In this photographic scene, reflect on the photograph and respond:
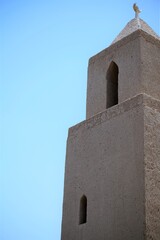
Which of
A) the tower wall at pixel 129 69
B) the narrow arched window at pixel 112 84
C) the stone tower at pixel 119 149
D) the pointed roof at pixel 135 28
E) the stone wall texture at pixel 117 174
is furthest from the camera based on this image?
the pointed roof at pixel 135 28

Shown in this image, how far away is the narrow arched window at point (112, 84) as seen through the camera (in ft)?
30.4

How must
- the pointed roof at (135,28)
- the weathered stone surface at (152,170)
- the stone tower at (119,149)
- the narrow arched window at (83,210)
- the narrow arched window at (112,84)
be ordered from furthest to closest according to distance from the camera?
the pointed roof at (135,28) < the narrow arched window at (112,84) < the narrow arched window at (83,210) < the stone tower at (119,149) < the weathered stone surface at (152,170)

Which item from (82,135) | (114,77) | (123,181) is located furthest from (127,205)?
(114,77)

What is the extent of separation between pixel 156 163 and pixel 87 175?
1664 mm

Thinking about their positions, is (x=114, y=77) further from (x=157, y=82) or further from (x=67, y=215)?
(x=67, y=215)

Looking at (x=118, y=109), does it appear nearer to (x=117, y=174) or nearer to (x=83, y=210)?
(x=117, y=174)

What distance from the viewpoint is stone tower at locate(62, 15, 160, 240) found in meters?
7.04

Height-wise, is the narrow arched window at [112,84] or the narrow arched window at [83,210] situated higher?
the narrow arched window at [112,84]

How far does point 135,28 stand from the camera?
9492 millimetres

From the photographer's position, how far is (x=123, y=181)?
24.3ft

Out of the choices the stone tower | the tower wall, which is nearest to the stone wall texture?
the stone tower

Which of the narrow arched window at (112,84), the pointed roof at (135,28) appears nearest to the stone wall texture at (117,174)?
the narrow arched window at (112,84)

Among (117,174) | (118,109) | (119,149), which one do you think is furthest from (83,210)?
(118,109)

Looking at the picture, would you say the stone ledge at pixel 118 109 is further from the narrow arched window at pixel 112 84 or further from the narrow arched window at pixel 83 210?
the narrow arched window at pixel 83 210
